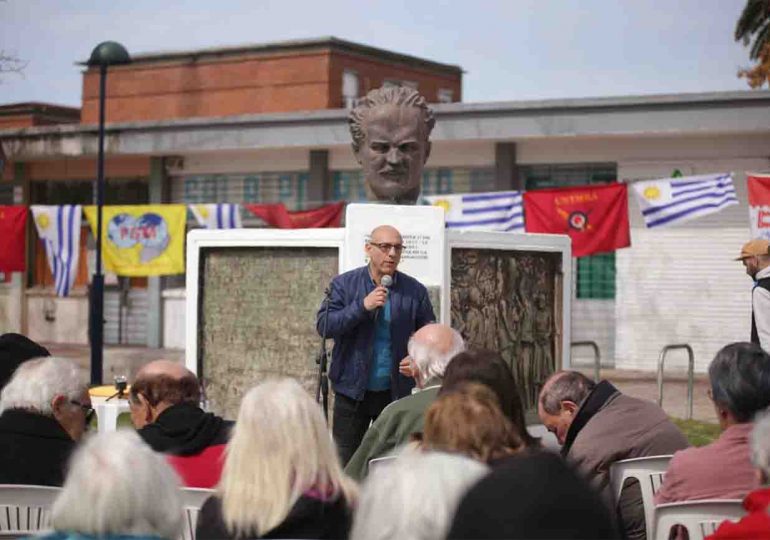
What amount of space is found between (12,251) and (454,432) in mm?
20730

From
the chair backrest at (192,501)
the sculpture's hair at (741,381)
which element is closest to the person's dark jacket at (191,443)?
the chair backrest at (192,501)

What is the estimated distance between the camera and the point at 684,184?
18.1m

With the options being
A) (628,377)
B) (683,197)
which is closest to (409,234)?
(683,197)

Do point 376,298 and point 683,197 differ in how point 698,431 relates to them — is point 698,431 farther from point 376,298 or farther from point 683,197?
point 376,298

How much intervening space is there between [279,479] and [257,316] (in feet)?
21.1

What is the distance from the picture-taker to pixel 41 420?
5.40 metres

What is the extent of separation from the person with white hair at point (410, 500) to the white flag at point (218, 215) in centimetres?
1786

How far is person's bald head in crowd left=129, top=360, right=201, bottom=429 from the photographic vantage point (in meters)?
5.80

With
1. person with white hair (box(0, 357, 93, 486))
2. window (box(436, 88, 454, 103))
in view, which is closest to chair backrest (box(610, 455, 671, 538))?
person with white hair (box(0, 357, 93, 486))

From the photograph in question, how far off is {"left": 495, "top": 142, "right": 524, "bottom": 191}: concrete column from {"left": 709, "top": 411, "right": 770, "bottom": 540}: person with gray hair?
1798cm

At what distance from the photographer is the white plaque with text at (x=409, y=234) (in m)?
9.63

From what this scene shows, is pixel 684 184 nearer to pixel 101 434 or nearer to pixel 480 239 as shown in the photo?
pixel 480 239

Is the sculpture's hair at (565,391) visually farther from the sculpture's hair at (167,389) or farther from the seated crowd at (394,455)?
the sculpture's hair at (167,389)

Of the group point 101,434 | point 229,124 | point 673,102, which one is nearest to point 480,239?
point 101,434
